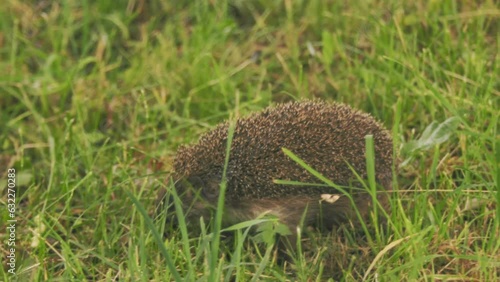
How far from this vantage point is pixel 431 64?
17.7 ft

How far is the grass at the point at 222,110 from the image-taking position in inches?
162

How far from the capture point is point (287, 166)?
4328 millimetres

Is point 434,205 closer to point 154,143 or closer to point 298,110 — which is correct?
point 298,110

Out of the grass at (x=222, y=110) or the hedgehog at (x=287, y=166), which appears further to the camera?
the hedgehog at (x=287, y=166)

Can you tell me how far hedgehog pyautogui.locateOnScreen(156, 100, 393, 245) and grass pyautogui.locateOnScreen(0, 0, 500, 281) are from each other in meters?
0.16

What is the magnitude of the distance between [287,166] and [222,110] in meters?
1.55

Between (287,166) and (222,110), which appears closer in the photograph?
(287,166)

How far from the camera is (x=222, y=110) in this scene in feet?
19.0

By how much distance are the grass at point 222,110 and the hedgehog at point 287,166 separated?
0.53ft

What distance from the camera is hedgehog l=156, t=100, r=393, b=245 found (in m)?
4.35

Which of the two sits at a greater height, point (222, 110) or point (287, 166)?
point (287, 166)

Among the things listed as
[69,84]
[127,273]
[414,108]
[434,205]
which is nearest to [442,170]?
[434,205]

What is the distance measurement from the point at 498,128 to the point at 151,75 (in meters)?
2.57

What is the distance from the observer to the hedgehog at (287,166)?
435 cm
